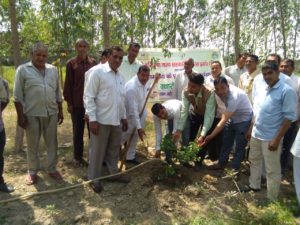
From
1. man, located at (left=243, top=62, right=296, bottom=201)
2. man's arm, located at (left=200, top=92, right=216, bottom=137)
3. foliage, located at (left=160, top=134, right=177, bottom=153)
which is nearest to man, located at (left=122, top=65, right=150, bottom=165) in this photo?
foliage, located at (left=160, top=134, right=177, bottom=153)

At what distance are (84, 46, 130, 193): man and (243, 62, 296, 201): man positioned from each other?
1765 millimetres

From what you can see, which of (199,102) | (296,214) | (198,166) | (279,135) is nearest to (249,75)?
(199,102)

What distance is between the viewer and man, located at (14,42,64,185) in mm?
4441

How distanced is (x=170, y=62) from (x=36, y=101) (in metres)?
3.61

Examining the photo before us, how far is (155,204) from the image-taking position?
14.2 feet

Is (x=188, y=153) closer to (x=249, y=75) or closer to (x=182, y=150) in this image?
(x=182, y=150)

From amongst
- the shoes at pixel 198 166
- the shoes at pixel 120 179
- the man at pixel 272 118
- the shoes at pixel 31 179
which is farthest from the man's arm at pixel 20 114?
the man at pixel 272 118

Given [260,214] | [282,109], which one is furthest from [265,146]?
[260,214]

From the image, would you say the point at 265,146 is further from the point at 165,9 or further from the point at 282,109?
the point at 165,9

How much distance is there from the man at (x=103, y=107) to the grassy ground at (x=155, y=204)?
0.42 m

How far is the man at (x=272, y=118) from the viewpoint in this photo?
3.94 m

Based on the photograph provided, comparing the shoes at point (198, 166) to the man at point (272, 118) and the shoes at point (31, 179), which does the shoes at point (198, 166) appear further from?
the shoes at point (31, 179)

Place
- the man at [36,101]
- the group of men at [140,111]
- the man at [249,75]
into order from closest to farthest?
the group of men at [140,111] → the man at [36,101] → the man at [249,75]

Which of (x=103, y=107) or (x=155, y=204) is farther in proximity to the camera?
(x=103, y=107)
